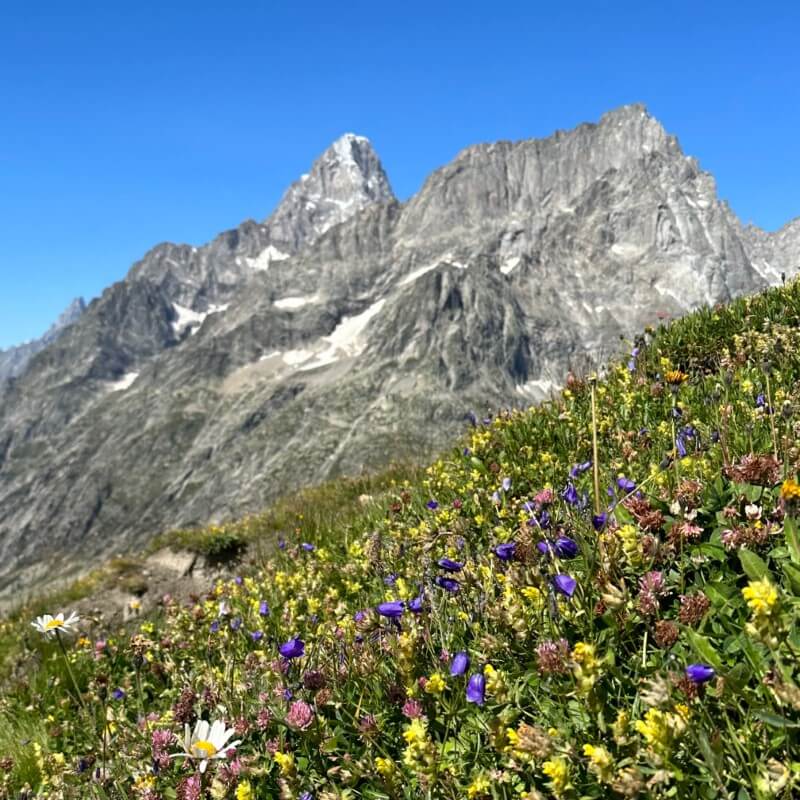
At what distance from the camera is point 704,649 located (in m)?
2.50

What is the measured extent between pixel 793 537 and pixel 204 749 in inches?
114

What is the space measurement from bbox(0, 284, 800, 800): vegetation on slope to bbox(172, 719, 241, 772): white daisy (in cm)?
1

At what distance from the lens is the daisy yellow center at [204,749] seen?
298 cm

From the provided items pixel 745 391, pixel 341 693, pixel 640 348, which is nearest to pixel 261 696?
pixel 341 693

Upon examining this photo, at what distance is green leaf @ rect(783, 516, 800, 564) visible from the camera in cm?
247

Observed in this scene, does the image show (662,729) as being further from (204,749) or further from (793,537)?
(204,749)

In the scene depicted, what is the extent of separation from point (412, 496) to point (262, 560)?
3.28 metres

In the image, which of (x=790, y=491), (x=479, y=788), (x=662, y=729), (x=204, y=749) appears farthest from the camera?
(x=204, y=749)

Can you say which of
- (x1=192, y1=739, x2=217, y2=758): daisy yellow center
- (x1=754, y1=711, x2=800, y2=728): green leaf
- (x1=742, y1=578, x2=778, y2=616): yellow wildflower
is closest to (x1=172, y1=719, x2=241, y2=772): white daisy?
(x1=192, y1=739, x2=217, y2=758): daisy yellow center

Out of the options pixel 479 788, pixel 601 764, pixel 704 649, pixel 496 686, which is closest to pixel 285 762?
pixel 479 788

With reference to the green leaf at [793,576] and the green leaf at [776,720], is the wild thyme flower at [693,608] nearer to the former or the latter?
the green leaf at [793,576]

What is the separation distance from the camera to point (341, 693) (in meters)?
3.51

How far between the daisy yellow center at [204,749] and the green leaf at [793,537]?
2.88 metres

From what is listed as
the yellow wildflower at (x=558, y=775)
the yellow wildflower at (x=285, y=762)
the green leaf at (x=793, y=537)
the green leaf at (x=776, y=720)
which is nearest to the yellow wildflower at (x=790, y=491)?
the green leaf at (x=793, y=537)
